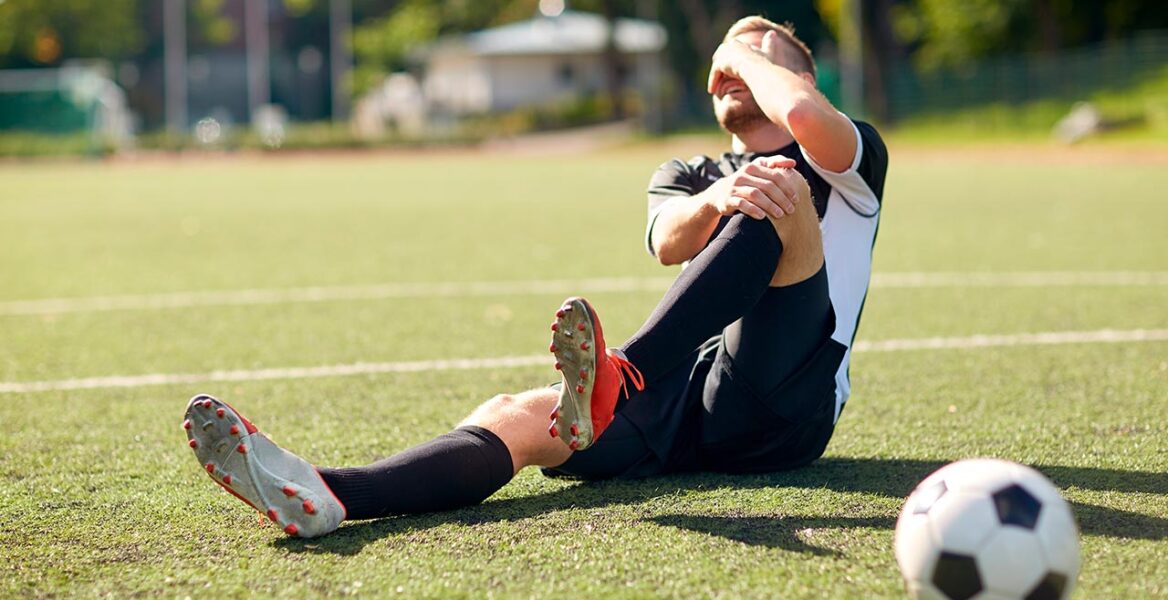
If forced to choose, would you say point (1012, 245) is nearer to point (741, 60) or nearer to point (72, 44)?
point (741, 60)

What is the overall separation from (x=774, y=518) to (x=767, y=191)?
805 mm

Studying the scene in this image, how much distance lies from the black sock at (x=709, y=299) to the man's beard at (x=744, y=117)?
25.9 inches

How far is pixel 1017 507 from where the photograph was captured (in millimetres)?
2414

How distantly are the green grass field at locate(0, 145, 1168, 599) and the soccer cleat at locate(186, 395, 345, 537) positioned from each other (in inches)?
3.0

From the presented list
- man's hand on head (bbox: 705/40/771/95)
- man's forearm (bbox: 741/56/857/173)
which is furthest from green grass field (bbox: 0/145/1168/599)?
man's hand on head (bbox: 705/40/771/95)

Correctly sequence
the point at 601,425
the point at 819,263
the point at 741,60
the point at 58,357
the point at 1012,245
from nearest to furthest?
the point at 601,425 → the point at 819,263 → the point at 741,60 → the point at 58,357 → the point at 1012,245

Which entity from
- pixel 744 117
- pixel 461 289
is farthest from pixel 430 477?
pixel 461 289

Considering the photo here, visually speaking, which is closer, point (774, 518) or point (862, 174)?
point (774, 518)

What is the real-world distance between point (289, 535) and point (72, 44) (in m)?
62.9

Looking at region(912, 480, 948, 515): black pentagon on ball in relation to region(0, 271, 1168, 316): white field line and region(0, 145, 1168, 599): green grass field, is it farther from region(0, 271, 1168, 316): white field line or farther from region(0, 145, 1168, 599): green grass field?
region(0, 271, 1168, 316): white field line

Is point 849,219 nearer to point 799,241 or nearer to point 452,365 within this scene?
point 799,241

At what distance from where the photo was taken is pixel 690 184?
378 cm

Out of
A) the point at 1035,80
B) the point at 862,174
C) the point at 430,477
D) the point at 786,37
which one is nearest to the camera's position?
the point at 430,477

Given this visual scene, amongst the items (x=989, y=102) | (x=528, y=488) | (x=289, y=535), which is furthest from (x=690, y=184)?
(x=989, y=102)
